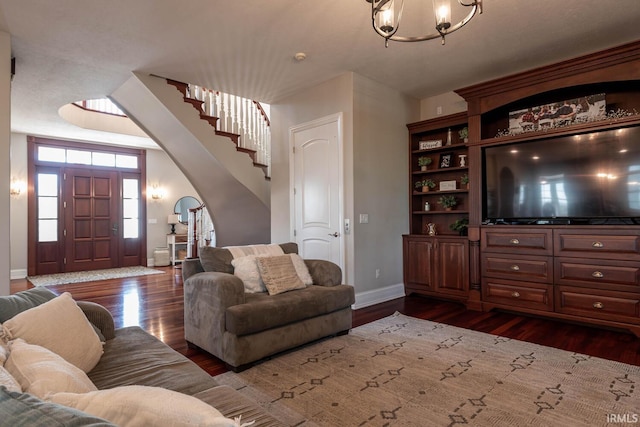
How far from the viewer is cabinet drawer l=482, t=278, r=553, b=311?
3586 millimetres

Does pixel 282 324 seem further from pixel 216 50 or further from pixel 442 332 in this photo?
pixel 216 50

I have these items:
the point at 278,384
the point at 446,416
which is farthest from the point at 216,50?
the point at 446,416

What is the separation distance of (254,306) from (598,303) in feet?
10.3

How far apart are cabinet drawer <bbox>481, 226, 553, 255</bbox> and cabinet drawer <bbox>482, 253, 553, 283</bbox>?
0.07 m

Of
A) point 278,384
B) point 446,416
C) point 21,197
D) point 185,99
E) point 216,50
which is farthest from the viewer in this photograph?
point 21,197

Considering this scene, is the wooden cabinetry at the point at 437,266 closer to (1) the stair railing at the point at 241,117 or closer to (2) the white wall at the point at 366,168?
(2) the white wall at the point at 366,168

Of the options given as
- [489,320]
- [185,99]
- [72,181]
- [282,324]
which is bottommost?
[489,320]

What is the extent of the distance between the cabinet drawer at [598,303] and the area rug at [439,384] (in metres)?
0.86

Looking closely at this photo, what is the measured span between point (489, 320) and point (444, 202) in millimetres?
1649

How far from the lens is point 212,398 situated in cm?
119

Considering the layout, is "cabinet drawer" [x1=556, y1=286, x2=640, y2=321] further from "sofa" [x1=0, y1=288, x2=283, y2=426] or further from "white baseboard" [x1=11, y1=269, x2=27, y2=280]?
"white baseboard" [x1=11, y1=269, x2=27, y2=280]

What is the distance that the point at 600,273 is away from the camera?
3.26 meters

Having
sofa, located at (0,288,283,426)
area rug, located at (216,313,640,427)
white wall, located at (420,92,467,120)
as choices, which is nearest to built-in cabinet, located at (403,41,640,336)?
white wall, located at (420,92,467,120)

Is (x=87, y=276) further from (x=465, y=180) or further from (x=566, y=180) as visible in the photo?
(x=566, y=180)
